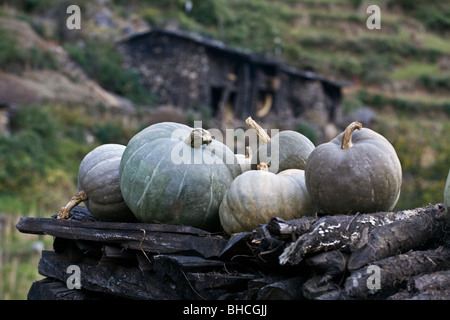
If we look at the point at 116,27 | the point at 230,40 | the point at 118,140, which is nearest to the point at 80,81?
the point at 118,140

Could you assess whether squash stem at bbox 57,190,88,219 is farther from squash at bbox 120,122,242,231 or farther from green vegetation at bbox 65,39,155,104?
green vegetation at bbox 65,39,155,104

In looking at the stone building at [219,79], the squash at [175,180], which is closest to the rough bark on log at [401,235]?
the squash at [175,180]

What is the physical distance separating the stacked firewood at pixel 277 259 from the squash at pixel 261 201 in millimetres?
144

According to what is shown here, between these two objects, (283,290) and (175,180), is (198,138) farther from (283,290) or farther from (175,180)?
(283,290)

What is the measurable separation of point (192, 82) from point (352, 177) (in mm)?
20541

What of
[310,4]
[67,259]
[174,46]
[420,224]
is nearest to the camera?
[420,224]

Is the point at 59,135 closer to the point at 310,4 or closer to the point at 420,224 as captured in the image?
the point at 420,224

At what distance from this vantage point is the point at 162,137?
325 cm

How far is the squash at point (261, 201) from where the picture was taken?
2.76m

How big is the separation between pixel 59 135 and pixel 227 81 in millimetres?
9694

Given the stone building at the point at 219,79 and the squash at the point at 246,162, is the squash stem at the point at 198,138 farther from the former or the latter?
the stone building at the point at 219,79

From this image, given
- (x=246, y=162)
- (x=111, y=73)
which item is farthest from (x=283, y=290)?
(x=111, y=73)

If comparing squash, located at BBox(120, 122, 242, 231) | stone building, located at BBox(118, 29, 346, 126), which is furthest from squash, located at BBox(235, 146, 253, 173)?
stone building, located at BBox(118, 29, 346, 126)

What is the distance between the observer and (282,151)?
3.35 m
